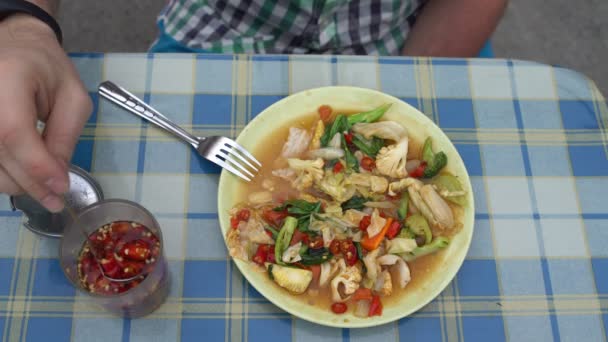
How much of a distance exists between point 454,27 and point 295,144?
28.8 inches

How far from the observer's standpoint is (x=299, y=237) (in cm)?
128

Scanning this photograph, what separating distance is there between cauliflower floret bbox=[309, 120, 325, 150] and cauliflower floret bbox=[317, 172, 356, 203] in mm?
91

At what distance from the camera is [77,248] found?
1.13 metres

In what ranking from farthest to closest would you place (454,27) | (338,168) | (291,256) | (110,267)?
(454,27), (338,168), (291,256), (110,267)

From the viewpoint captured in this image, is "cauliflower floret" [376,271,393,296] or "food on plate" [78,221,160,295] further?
"cauliflower floret" [376,271,393,296]

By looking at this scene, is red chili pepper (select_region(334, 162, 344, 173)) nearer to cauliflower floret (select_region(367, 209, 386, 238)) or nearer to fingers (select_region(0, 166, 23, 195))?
cauliflower floret (select_region(367, 209, 386, 238))

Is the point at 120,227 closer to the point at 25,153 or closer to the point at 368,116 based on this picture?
the point at 25,153

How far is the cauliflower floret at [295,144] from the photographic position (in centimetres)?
138

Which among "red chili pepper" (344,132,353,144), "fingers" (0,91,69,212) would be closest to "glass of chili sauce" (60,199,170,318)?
"fingers" (0,91,69,212)

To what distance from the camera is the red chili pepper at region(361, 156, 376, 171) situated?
1351mm

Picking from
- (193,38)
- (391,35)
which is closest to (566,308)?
(391,35)

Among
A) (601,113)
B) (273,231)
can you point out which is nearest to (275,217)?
(273,231)

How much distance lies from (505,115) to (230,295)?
946mm

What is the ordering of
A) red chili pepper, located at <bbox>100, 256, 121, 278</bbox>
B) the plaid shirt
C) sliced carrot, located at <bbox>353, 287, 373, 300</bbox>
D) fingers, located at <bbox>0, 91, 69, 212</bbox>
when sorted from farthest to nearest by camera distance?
the plaid shirt
sliced carrot, located at <bbox>353, 287, 373, 300</bbox>
red chili pepper, located at <bbox>100, 256, 121, 278</bbox>
fingers, located at <bbox>0, 91, 69, 212</bbox>
